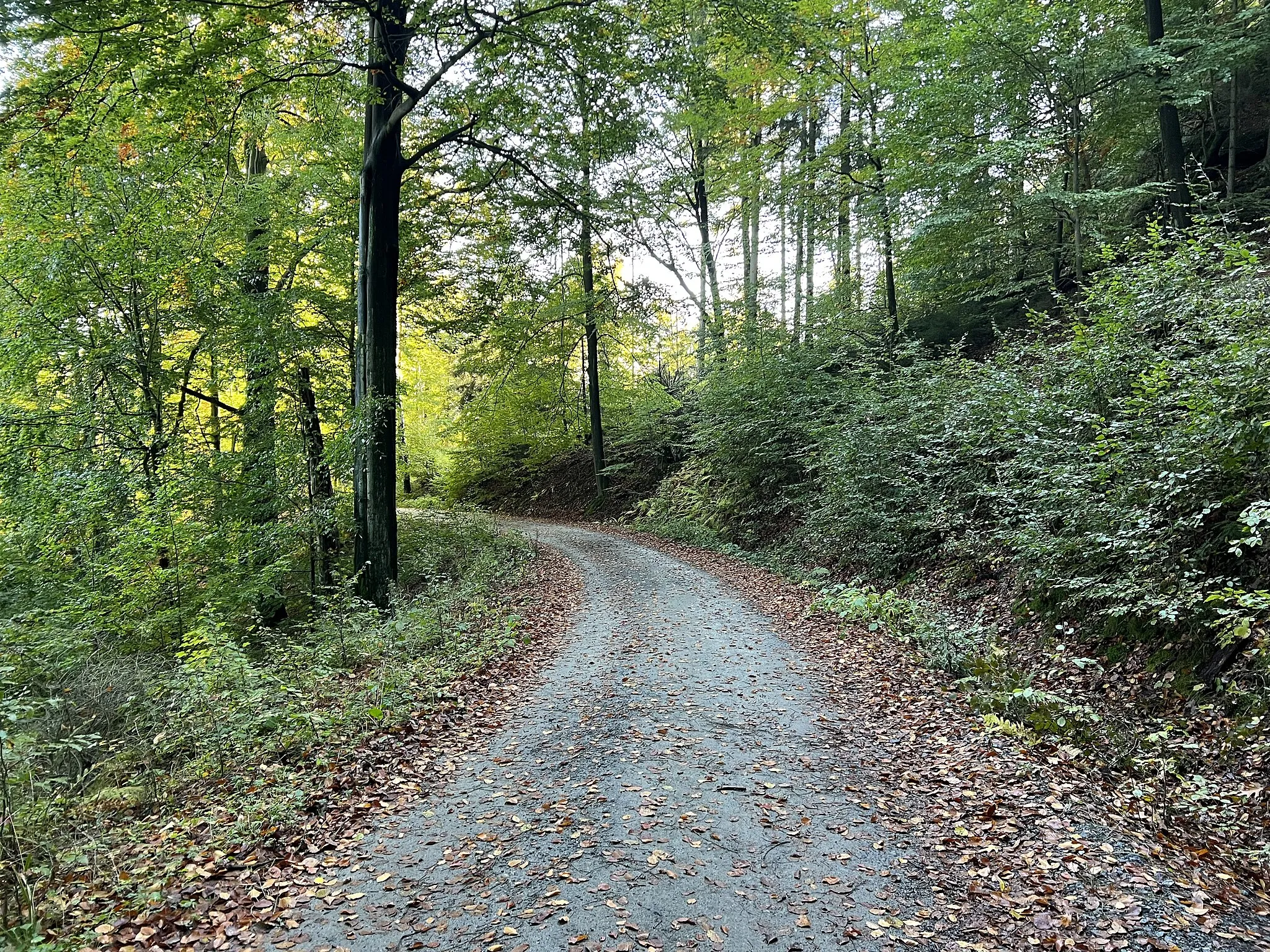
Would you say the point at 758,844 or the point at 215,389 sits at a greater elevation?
the point at 215,389

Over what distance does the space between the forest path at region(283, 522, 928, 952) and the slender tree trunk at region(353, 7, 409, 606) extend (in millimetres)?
4682

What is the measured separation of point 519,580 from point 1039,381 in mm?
9663

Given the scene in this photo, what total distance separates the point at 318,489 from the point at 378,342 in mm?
5049

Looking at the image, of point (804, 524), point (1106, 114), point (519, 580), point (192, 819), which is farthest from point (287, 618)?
point (1106, 114)

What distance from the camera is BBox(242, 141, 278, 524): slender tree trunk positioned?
39.6ft

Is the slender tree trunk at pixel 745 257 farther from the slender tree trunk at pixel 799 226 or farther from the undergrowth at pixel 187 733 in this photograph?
the undergrowth at pixel 187 733

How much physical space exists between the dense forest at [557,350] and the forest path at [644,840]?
1.33 m

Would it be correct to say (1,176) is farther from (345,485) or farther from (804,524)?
(804,524)

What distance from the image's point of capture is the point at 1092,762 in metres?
4.83

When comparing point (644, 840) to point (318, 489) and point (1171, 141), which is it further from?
point (1171, 141)

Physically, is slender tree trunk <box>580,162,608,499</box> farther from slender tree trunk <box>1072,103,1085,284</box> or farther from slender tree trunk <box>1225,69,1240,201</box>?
slender tree trunk <box>1225,69,1240,201</box>

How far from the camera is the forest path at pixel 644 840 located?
11.3ft

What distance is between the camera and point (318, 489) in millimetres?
13773

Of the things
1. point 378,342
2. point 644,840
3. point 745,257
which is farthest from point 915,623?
point 745,257
